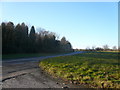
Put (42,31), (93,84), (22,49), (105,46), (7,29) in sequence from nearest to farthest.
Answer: (93,84)
(7,29)
(22,49)
(42,31)
(105,46)

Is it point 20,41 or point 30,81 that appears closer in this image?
point 30,81

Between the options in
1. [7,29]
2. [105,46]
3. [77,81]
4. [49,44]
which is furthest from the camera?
[105,46]

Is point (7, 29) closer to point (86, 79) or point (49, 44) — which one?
point (49, 44)

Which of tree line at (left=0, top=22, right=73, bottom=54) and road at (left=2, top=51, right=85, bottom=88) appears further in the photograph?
tree line at (left=0, top=22, right=73, bottom=54)

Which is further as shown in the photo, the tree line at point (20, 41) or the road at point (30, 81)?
→ the tree line at point (20, 41)

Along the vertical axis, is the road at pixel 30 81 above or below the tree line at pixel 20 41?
below

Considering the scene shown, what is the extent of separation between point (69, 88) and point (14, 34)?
32331 millimetres

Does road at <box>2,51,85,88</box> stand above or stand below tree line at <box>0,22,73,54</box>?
below

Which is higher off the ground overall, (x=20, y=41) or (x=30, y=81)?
(x=20, y=41)

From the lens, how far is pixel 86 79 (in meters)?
6.50

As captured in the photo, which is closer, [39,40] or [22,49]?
[22,49]

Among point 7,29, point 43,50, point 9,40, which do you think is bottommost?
point 43,50

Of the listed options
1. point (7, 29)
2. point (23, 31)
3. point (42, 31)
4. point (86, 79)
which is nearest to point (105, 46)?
point (42, 31)

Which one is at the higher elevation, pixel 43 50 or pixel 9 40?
pixel 9 40
